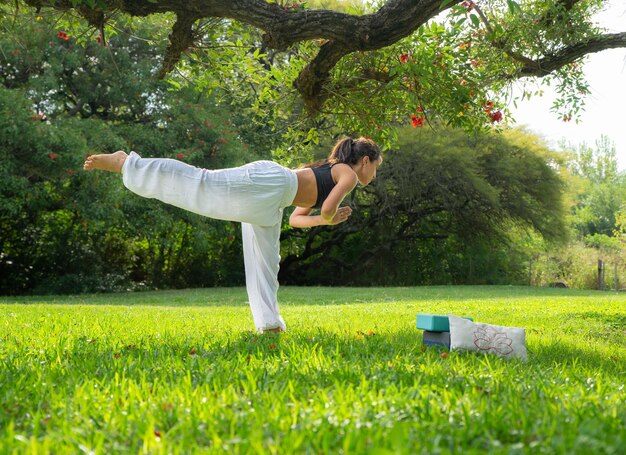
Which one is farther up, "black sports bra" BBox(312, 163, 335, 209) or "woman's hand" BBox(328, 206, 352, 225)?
"black sports bra" BBox(312, 163, 335, 209)

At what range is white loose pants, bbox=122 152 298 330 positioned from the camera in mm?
3979

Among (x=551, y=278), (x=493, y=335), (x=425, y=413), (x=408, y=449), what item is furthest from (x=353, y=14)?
(x=551, y=278)

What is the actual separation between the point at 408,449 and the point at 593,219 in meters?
47.3

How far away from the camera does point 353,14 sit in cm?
512

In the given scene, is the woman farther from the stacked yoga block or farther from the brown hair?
the stacked yoga block

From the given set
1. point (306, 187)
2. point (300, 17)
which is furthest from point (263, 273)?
point (300, 17)

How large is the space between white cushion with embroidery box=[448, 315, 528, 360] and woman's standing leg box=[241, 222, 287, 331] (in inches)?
Answer: 57.9

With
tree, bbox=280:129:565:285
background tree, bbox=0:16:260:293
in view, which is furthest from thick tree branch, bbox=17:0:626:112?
tree, bbox=280:129:565:285

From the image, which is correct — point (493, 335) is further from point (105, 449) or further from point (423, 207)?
point (423, 207)

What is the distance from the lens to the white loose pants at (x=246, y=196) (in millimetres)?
3979

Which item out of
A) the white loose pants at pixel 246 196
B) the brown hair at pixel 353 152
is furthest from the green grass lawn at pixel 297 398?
the brown hair at pixel 353 152

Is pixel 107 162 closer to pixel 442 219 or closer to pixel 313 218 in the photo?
pixel 313 218

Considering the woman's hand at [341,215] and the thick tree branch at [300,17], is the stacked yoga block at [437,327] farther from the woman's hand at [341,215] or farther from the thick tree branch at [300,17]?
the thick tree branch at [300,17]

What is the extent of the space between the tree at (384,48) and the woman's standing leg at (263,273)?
152 centimetres
